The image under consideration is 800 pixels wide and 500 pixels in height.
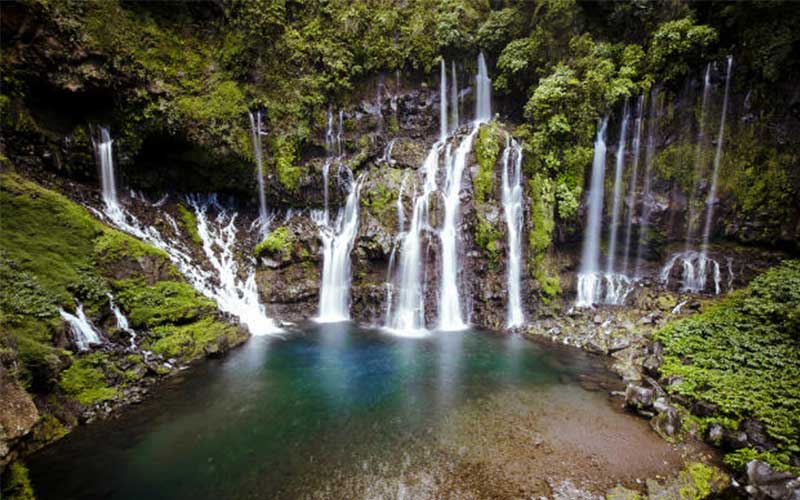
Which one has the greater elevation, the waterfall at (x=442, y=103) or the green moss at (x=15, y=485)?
the waterfall at (x=442, y=103)

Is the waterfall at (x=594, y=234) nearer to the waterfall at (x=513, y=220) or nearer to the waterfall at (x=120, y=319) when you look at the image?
the waterfall at (x=513, y=220)

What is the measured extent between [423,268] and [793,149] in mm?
14982

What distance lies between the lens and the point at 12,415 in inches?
190

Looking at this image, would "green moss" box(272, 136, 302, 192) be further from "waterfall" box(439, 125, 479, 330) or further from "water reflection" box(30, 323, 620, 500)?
"water reflection" box(30, 323, 620, 500)

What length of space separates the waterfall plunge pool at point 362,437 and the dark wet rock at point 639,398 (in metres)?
0.35

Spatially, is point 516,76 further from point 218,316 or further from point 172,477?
point 172,477

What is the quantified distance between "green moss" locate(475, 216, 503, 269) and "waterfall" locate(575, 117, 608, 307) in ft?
14.7

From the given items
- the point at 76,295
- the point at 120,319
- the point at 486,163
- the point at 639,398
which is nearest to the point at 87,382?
the point at 120,319

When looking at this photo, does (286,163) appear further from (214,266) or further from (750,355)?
(750,355)

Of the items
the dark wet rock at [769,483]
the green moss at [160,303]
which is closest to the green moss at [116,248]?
the green moss at [160,303]

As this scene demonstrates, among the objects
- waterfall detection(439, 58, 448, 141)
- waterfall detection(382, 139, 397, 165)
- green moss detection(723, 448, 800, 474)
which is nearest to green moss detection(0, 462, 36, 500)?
green moss detection(723, 448, 800, 474)

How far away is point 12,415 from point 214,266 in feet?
37.7

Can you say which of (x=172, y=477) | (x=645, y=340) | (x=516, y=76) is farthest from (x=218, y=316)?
(x=516, y=76)

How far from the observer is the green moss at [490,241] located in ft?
50.4
